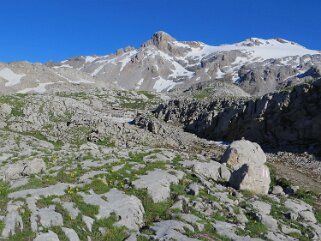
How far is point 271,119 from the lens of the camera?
2493 inches

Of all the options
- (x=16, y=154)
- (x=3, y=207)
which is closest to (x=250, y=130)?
(x=16, y=154)

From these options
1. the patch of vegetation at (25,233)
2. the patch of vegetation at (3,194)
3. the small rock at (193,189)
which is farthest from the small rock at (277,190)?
the patch of vegetation at (3,194)

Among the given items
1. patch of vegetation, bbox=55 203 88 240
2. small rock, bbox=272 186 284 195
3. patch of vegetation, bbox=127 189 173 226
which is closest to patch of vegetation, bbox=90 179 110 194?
patch of vegetation, bbox=127 189 173 226

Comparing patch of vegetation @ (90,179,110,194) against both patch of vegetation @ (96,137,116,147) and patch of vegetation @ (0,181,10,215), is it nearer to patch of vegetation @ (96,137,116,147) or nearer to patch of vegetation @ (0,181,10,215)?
patch of vegetation @ (0,181,10,215)

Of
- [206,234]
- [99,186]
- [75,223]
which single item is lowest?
[75,223]

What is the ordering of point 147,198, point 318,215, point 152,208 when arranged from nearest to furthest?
point 152,208, point 147,198, point 318,215

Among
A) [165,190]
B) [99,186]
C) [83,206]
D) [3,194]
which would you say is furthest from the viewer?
[165,190]

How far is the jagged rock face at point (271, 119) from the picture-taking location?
58156 mm

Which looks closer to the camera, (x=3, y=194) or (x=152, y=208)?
(x=3, y=194)

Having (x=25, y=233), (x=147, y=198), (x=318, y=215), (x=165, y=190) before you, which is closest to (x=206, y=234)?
(x=147, y=198)

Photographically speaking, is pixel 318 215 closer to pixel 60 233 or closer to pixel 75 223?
pixel 75 223

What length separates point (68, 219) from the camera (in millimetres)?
22625

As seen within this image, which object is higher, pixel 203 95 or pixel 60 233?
pixel 203 95

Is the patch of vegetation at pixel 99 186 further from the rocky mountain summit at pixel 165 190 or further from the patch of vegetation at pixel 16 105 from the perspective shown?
the patch of vegetation at pixel 16 105
